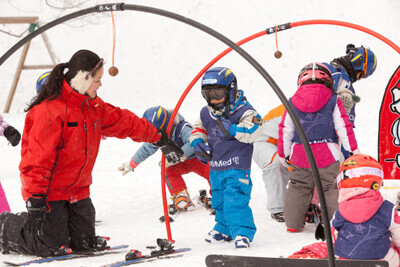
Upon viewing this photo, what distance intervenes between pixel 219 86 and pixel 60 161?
4.00 feet

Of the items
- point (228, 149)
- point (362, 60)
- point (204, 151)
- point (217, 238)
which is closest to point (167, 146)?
point (204, 151)

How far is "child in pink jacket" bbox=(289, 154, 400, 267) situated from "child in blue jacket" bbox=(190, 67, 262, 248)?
A: 0.97m

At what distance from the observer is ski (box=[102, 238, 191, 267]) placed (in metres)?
3.57

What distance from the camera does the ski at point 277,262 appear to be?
8.73ft

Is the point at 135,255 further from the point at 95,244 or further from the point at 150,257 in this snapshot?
the point at 95,244

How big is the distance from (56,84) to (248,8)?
27.1 feet

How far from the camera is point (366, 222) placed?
3043mm

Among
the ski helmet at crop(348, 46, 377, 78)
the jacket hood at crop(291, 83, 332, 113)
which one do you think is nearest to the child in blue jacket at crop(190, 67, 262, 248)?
the jacket hood at crop(291, 83, 332, 113)

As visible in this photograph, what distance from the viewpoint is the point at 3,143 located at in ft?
28.6

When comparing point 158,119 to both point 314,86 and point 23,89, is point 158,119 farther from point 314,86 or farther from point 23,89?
point 23,89

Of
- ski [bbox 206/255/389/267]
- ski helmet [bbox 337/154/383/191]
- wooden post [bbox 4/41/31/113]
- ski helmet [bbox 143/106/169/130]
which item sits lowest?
ski [bbox 206/255/389/267]

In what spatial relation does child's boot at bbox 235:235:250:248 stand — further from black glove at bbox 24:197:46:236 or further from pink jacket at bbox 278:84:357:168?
black glove at bbox 24:197:46:236

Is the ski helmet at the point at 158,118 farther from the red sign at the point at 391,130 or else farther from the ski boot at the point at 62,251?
the red sign at the point at 391,130

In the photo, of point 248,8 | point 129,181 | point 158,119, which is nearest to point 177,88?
point 248,8
